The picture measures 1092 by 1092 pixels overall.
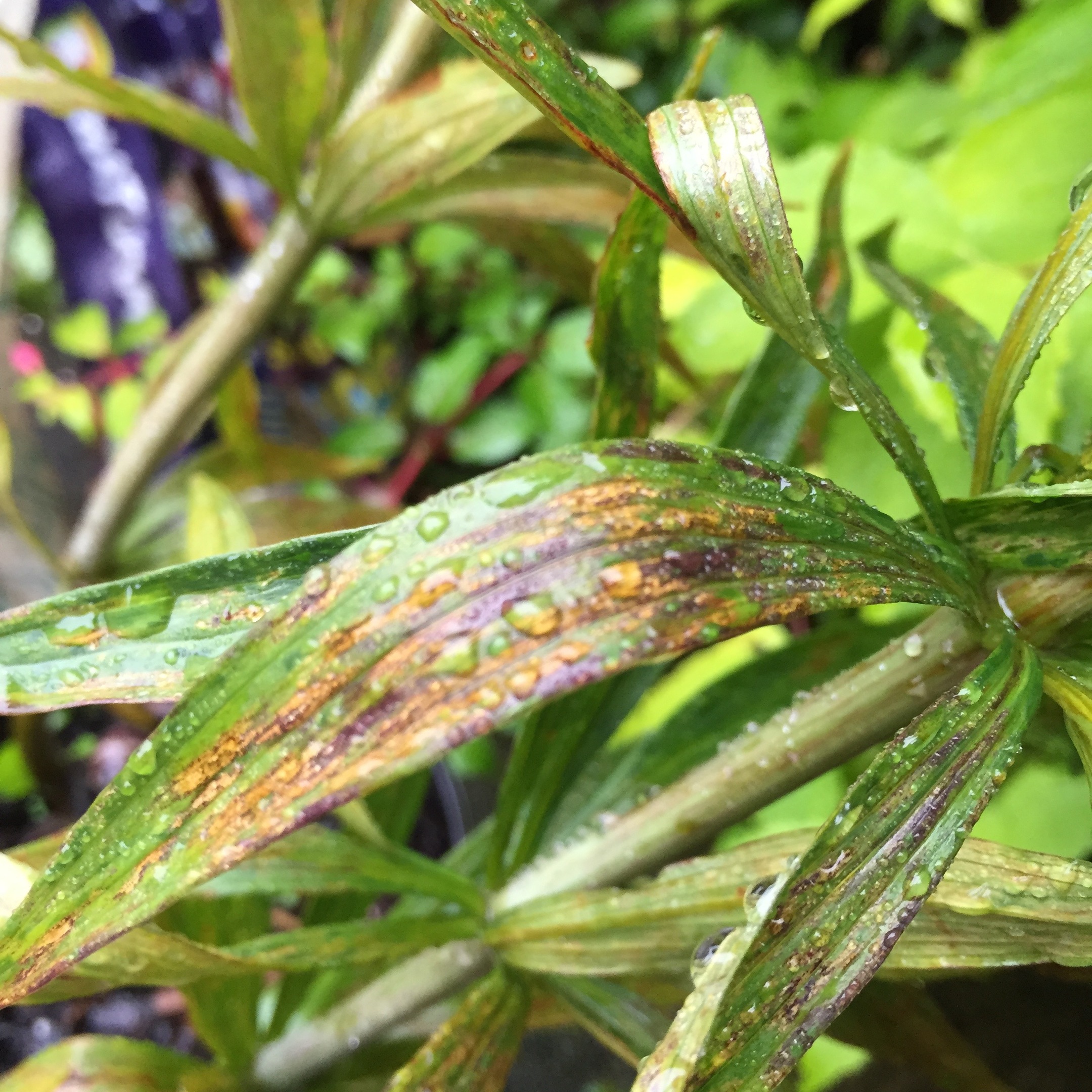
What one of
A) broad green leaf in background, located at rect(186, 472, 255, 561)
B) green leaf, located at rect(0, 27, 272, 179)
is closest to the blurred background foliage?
broad green leaf in background, located at rect(186, 472, 255, 561)

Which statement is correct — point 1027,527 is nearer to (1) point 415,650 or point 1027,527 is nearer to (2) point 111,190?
(1) point 415,650

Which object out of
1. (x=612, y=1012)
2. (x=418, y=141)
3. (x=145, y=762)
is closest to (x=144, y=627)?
(x=145, y=762)

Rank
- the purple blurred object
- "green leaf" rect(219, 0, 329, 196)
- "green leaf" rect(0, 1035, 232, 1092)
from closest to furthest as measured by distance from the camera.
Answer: "green leaf" rect(0, 1035, 232, 1092) → "green leaf" rect(219, 0, 329, 196) → the purple blurred object

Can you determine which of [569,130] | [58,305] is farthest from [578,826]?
[58,305]

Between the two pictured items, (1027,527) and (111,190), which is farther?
(111,190)

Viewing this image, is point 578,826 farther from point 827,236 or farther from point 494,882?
point 827,236

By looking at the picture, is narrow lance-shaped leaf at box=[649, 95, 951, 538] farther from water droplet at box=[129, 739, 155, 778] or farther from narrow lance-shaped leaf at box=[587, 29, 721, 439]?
water droplet at box=[129, 739, 155, 778]
